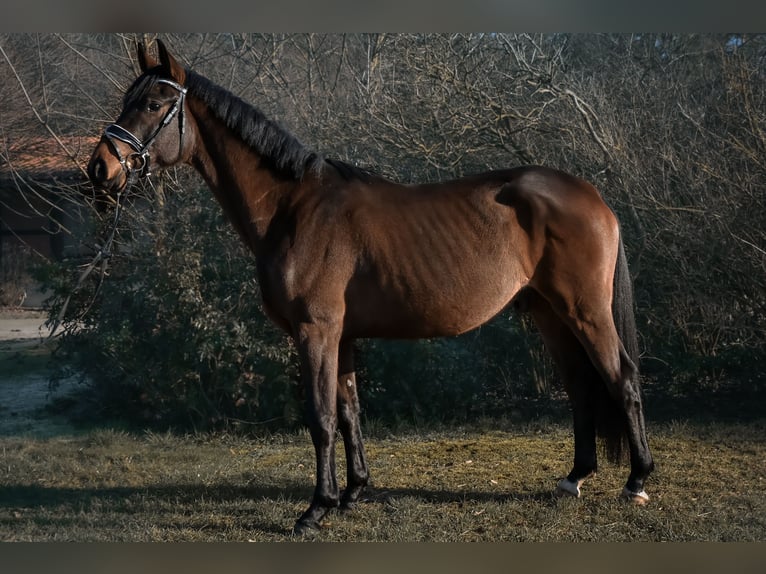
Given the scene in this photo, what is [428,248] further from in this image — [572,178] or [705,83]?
[705,83]

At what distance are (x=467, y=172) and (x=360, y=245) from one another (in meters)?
4.01

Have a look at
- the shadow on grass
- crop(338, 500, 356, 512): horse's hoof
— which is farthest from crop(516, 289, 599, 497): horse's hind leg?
crop(338, 500, 356, 512): horse's hoof

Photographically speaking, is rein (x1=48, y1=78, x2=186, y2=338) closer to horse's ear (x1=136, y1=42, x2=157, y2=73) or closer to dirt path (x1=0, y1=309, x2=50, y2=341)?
horse's ear (x1=136, y1=42, x2=157, y2=73)

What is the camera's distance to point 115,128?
4609 mm

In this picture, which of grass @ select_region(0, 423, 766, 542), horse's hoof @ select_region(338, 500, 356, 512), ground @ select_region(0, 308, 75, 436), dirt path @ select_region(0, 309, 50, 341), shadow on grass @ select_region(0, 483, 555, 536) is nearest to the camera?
grass @ select_region(0, 423, 766, 542)

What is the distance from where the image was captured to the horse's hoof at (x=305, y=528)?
4570mm

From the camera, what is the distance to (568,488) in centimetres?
520

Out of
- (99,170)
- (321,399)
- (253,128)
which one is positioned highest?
(253,128)

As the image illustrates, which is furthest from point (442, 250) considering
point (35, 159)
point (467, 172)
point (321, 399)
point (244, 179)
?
point (35, 159)

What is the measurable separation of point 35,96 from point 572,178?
8525mm

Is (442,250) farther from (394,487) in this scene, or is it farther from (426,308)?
(394,487)

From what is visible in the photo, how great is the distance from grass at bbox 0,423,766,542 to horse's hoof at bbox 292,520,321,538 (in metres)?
0.05

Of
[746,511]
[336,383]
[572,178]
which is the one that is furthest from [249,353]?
[746,511]

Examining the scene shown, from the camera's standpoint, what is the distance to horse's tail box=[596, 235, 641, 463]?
202 inches
